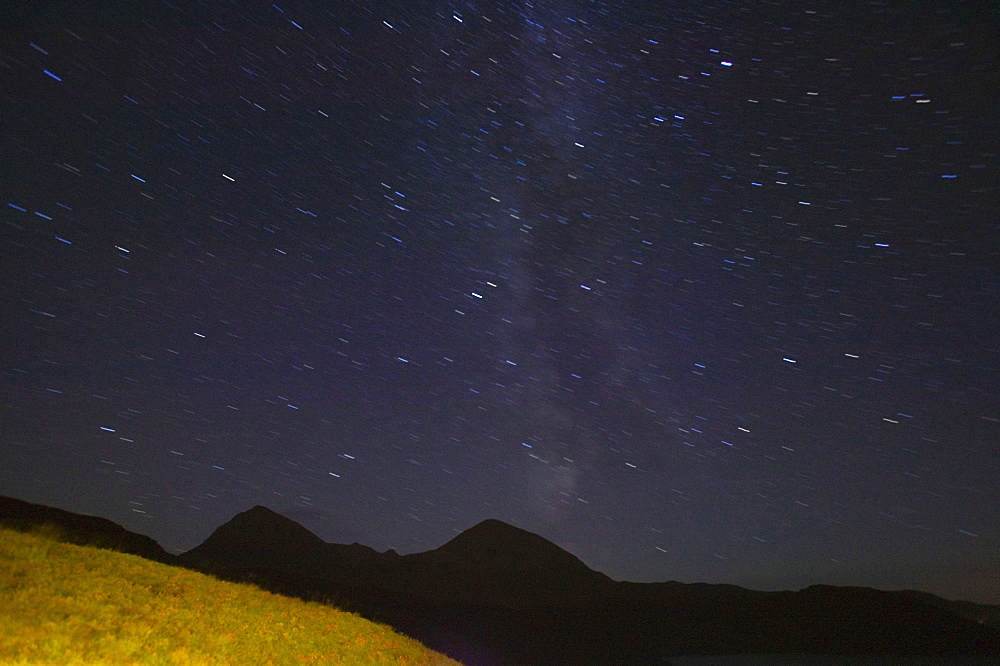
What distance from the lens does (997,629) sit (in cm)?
14838

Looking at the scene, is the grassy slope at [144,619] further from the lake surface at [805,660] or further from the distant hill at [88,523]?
the lake surface at [805,660]

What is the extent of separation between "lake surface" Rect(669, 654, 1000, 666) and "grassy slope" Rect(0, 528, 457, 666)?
99.5 metres

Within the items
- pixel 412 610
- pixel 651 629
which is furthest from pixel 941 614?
pixel 412 610

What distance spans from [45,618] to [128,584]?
13.9 feet

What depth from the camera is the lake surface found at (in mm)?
98887

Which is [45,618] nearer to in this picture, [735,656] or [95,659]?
[95,659]

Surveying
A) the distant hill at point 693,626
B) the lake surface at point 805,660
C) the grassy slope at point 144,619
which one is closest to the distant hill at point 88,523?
the distant hill at point 693,626

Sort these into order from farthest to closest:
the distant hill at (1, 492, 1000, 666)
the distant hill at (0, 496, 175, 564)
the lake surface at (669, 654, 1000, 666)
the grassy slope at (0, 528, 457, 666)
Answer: the lake surface at (669, 654, 1000, 666) → the distant hill at (1, 492, 1000, 666) → the distant hill at (0, 496, 175, 564) → the grassy slope at (0, 528, 457, 666)

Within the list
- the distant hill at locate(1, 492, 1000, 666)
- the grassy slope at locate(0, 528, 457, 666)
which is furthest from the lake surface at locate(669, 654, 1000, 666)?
the grassy slope at locate(0, 528, 457, 666)

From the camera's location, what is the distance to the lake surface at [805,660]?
98.9m

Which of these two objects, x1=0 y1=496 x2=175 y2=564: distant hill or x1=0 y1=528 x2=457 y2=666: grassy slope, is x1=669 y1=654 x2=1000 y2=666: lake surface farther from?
x1=0 y1=528 x2=457 y2=666: grassy slope

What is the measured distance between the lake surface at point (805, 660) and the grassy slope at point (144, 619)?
99.5 metres

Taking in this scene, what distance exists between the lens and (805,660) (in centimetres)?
→ 10781

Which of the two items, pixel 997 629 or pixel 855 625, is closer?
pixel 855 625
